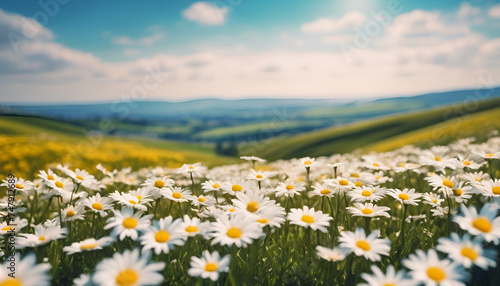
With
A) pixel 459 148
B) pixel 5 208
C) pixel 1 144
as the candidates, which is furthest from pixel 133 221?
pixel 1 144

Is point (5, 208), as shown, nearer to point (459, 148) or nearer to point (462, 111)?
point (459, 148)

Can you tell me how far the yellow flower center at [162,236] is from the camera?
8.18 ft

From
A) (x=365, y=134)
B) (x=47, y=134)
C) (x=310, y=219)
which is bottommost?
(x=365, y=134)

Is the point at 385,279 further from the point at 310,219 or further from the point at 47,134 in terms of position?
the point at 47,134

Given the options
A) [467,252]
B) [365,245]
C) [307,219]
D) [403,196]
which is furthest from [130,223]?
[403,196]

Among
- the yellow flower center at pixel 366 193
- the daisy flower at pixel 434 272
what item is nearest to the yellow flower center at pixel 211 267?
the daisy flower at pixel 434 272

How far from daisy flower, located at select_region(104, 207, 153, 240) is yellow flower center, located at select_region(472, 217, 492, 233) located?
2736 mm

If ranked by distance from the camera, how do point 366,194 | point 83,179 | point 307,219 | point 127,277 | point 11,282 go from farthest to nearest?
1. point 83,179
2. point 366,194
3. point 307,219
4. point 127,277
5. point 11,282

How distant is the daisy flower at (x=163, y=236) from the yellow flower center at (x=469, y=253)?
6.91 ft

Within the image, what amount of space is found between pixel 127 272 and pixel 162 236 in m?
0.47

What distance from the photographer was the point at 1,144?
1493 cm

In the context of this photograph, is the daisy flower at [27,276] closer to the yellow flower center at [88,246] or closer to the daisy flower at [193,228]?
the yellow flower center at [88,246]

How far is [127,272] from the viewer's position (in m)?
2.08

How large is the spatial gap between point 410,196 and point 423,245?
0.56 m
